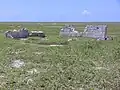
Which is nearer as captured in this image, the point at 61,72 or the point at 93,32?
the point at 61,72

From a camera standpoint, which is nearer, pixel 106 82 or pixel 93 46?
pixel 106 82

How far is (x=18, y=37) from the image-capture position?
48312 millimetres

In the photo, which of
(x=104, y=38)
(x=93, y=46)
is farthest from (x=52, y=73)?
(x=104, y=38)

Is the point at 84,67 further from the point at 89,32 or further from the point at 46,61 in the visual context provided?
the point at 89,32

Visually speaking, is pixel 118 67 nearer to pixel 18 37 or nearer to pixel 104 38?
pixel 104 38

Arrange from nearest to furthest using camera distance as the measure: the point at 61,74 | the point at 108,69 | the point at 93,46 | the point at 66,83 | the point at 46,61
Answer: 1. the point at 66,83
2. the point at 61,74
3. the point at 108,69
4. the point at 46,61
5. the point at 93,46

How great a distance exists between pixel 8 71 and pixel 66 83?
191 inches

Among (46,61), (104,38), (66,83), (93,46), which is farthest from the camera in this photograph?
(104,38)

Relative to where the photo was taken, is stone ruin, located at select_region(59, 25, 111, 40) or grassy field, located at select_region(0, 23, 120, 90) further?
stone ruin, located at select_region(59, 25, 111, 40)

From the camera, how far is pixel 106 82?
15844mm

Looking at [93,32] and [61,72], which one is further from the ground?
[61,72]

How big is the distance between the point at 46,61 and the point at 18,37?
85.4 feet

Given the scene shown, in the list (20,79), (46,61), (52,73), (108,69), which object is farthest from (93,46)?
(20,79)

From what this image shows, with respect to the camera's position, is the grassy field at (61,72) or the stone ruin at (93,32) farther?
the stone ruin at (93,32)
